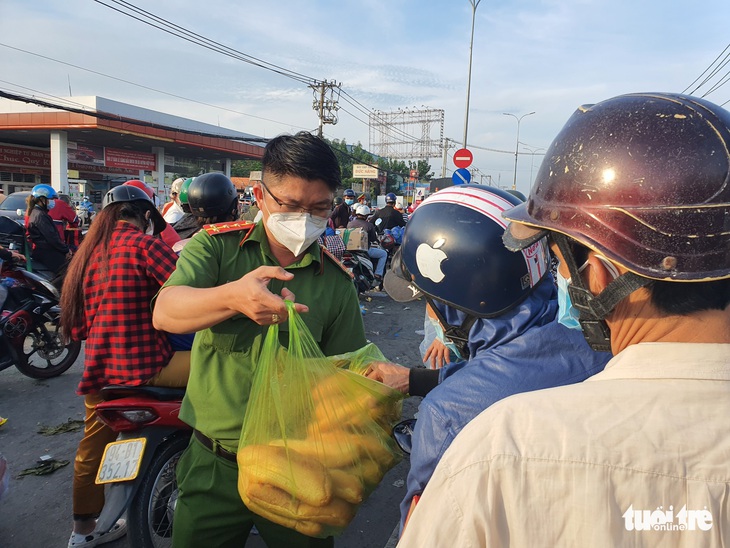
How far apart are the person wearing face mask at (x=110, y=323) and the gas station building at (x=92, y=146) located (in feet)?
58.9

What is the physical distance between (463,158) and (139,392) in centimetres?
1227

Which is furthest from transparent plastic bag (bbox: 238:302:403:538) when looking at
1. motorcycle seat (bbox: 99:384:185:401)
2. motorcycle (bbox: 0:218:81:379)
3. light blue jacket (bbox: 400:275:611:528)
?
motorcycle (bbox: 0:218:81:379)

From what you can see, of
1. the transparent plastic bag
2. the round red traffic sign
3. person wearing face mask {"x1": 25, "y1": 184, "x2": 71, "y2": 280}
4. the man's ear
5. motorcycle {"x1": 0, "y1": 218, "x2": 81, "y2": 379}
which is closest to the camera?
the transparent plastic bag

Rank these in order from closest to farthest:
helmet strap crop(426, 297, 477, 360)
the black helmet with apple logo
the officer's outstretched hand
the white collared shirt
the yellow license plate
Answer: the white collared shirt
the officer's outstretched hand
the black helmet with apple logo
helmet strap crop(426, 297, 477, 360)
the yellow license plate

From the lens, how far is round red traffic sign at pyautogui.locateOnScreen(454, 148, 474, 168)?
527 inches

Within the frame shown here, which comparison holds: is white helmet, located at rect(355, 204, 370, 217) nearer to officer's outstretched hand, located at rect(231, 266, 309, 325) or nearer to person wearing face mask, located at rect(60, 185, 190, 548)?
person wearing face mask, located at rect(60, 185, 190, 548)

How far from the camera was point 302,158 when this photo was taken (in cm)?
180

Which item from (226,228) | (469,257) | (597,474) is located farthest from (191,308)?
(597,474)

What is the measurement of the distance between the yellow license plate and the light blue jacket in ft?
4.79

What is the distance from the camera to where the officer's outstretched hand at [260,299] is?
1.33 m

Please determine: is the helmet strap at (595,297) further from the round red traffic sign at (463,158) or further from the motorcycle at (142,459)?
the round red traffic sign at (463,158)

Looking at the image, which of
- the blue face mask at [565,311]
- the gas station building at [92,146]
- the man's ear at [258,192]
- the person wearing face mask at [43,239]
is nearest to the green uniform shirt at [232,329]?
the man's ear at [258,192]

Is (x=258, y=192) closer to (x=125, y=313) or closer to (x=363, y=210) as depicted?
(x=125, y=313)

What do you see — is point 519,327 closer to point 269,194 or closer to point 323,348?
point 323,348
